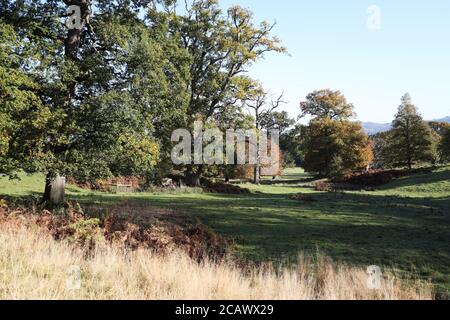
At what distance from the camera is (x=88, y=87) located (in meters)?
17.6

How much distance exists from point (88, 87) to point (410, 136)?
183ft

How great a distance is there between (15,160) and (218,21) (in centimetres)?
2770

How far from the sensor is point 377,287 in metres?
7.08

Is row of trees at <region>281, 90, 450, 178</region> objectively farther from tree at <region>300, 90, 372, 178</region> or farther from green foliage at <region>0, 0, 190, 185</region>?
green foliage at <region>0, 0, 190, 185</region>

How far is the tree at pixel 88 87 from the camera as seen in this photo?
1551cm

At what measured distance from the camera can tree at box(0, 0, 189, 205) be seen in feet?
50.9

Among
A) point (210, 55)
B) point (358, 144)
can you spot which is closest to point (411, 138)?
point (358, 144)

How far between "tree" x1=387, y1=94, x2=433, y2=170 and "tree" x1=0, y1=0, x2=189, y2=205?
173 ft

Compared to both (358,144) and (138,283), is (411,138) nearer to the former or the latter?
(358,144)

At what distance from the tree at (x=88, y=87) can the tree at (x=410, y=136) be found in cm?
5280

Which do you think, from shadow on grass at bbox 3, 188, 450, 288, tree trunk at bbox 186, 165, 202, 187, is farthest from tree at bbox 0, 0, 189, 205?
tree trunk at bbox 186, 165, 202, 187

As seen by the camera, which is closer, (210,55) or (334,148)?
(210,55)

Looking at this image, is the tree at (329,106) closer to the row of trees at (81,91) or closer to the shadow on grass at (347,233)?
the shadow on grass at (347,233)
